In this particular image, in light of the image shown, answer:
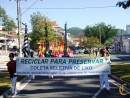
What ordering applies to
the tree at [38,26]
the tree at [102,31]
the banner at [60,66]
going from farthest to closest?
1. the tree at [102,31]
2. the tree at [38,26]
3. the banner at [60,66]

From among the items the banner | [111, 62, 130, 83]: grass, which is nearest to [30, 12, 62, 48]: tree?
[111, 62, 130, 83]: grass

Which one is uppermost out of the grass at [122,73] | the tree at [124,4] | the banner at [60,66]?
the tree at [124,4]

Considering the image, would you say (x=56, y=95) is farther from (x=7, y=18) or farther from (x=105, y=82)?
(x=7, y=18)

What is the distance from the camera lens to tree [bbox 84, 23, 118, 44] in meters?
138

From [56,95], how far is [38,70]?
6.48ft

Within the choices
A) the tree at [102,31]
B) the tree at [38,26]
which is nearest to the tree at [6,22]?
the tree at [102,31]

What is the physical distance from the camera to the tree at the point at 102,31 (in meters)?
138

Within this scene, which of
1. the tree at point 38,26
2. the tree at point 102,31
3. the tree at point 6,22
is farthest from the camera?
the tree at point 6,22

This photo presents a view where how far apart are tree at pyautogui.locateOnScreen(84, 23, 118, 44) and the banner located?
395 ft

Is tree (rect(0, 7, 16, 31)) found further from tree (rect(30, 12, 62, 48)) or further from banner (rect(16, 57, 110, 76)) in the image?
banner (rect(16, 57, 110, 76))

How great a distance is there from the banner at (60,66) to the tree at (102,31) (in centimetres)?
12027

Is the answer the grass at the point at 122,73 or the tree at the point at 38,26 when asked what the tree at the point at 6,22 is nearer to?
the tree at the point at 38,26

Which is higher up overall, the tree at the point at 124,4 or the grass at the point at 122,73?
the tree at the point at 124,4

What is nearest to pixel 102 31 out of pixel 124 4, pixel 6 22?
pixel 6 22
